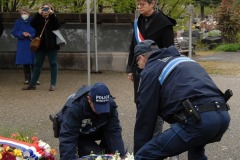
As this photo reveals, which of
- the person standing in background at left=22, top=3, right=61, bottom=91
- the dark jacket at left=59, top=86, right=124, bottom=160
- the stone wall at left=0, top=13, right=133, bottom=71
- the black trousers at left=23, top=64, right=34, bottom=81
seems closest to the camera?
the dark jacket at left=59, top=86, right=124, bottom=160

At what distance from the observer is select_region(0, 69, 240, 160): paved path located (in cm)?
612

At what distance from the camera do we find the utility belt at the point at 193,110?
3.46 m

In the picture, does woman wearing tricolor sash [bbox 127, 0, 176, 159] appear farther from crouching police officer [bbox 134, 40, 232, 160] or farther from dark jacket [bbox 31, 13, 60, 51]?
dark jacket [bbox 31, 13, 60, 51]

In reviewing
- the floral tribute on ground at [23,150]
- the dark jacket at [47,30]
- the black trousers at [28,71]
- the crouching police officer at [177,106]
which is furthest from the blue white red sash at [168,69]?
the black trousers at [28,71]

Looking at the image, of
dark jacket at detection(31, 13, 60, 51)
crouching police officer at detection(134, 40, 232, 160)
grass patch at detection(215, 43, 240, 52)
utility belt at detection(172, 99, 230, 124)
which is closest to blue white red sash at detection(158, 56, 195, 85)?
crouching police officer at detection(134, 40, 232, 160)

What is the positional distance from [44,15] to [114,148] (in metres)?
4.69

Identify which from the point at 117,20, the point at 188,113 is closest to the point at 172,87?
the point at 188,113

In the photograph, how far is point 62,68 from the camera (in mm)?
12148

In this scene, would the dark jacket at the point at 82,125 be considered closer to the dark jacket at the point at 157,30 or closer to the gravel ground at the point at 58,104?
the dark jacket at the point at 157,30

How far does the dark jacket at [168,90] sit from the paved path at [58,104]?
1947mm

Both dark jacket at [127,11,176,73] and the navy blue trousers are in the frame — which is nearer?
the navy blue trousers

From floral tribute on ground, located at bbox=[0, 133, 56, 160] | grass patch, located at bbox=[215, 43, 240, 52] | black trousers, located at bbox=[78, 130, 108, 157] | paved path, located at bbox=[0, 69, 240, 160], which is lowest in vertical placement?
grass patch, located at bbox=[215, 43, 240, 52]

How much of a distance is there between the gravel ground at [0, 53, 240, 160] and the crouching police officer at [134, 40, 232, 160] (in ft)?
6.25


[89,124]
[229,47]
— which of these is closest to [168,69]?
[89,124]
